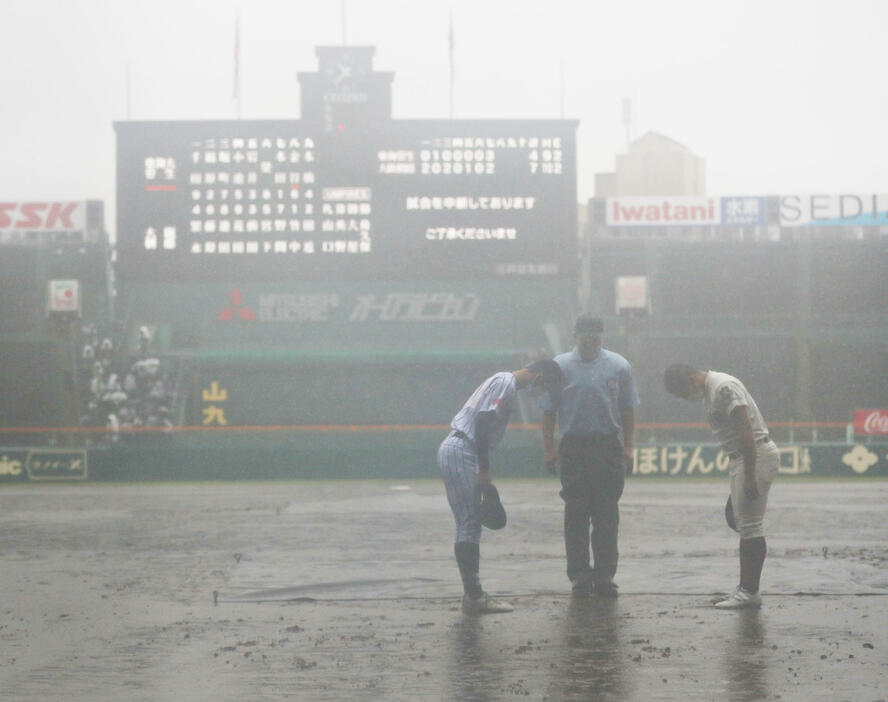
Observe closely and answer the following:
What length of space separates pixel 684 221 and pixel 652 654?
45681 millimetres

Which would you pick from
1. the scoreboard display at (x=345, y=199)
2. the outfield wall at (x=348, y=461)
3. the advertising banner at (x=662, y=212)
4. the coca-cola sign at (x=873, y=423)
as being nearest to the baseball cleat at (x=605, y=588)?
the outfield wall at (x=348, y=461)

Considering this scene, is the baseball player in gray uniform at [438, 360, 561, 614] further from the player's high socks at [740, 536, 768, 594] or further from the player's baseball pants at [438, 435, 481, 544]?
the player's high socks at [740, 536, 768, 594]

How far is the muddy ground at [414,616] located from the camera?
641cm

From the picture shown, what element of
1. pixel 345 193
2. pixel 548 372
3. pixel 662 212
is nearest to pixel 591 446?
pixel 548 372

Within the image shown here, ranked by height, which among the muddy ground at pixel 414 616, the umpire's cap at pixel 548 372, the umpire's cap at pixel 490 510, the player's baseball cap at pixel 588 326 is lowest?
the muddy ground at pixel 414 616

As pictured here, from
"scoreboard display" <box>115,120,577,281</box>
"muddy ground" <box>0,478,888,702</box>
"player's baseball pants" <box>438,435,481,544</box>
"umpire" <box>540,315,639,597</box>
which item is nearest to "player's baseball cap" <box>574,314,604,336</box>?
"umpire" <box>540,315,639,597</box>

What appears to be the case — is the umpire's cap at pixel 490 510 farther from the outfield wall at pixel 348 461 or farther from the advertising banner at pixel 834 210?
the advertising banner at pixel 834 210

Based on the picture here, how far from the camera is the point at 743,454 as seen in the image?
8641 mm

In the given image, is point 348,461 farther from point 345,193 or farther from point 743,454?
point 743,454

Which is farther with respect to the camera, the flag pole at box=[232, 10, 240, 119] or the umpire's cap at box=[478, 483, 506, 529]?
the flag pole at box=[232, 10, 240, 119]

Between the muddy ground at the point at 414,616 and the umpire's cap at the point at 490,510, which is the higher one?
the umpire's cap at the point at 490,510

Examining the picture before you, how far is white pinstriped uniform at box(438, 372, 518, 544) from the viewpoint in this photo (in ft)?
28.8

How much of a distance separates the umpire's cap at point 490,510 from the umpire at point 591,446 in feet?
2.27

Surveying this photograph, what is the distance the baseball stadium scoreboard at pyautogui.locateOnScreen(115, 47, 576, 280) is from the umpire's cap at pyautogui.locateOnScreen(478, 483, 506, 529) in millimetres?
30859
